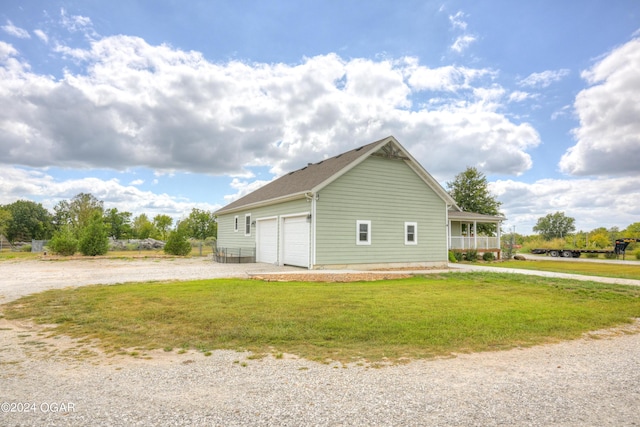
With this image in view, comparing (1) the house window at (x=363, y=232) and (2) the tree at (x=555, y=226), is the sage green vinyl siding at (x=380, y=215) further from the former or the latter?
(2) the tree at (x=555, y=226)

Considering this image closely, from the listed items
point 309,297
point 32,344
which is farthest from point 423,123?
point 32,344

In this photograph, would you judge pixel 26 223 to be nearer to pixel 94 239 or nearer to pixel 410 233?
pixel 94 239

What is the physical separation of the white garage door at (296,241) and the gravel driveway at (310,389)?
449 inches

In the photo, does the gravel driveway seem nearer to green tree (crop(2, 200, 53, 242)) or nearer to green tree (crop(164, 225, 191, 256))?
green tree (crop(164, 225, 191, 256))

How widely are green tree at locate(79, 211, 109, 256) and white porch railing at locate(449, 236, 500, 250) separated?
2369 centimetres

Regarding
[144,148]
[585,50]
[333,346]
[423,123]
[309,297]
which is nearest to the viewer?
[333,346]

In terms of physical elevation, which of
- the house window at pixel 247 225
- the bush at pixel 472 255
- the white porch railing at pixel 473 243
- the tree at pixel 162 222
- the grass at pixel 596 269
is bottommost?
the grass at pixel 596 269

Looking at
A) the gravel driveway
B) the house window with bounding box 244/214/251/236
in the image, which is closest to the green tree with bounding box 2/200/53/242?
the house window with bounding box 244/214/251/236

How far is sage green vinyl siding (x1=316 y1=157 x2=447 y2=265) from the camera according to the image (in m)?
16.0

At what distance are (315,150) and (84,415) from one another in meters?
23.6

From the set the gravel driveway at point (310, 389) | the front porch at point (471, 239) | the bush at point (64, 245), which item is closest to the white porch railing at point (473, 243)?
the front porch at point (471, 239)

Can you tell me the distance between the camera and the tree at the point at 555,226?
70.6 meters

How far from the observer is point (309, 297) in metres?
8.56

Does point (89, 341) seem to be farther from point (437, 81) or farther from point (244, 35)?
point (437, 81)
